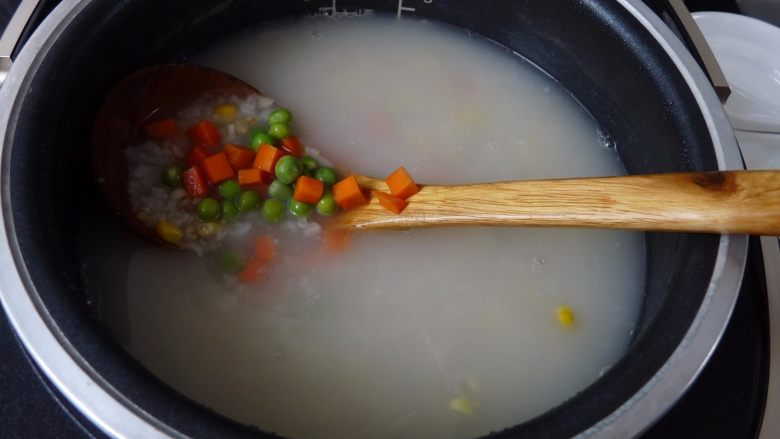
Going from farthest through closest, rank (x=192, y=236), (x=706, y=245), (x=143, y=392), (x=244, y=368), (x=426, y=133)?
(x=426, y=133)
(x=192, y=236)
(x=244, y=368)
(x=706, y=245)
(x=143, y=392)

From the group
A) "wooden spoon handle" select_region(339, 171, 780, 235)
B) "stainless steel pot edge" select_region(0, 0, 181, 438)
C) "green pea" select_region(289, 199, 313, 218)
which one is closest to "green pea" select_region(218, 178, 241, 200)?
"green pea" select_region(289, 199, 313, 218)

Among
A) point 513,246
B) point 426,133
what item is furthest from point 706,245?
point 426,133

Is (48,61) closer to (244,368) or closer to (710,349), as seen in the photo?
(244,368)

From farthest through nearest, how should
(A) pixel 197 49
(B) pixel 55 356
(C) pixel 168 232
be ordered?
(A) pixel 197 49, (C) pixel 168 232, (B) pixel 55 356

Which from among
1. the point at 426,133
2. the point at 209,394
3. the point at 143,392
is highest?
the point at 426,133

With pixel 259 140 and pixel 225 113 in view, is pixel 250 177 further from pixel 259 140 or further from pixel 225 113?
pixel 225 113

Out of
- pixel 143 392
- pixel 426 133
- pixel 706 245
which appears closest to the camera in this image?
pixel 143 392

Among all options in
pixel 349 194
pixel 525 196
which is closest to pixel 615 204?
pixel 525 196
